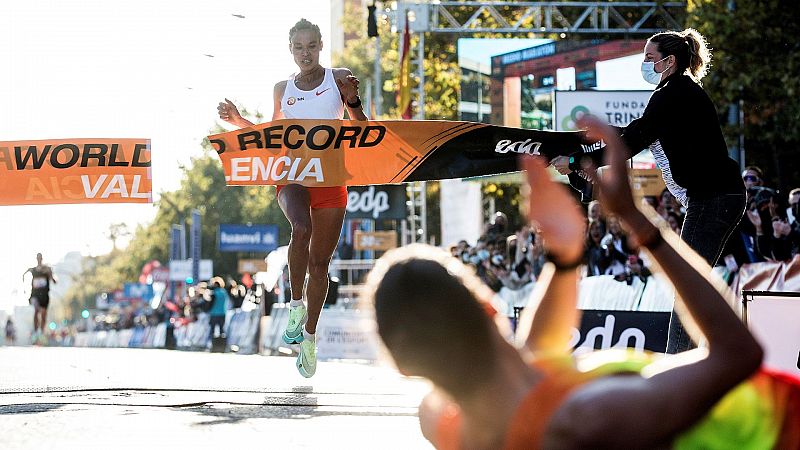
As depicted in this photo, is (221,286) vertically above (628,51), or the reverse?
(628,51)

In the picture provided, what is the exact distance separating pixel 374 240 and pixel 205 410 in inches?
1407

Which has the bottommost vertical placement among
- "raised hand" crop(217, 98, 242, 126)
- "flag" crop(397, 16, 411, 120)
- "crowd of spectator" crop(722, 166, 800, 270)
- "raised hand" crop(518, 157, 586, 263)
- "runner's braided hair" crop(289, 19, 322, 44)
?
"raised hand" crop(518, 157, 586, 263)

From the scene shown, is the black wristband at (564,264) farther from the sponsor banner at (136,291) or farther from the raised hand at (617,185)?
the sponsor banner at (136,291)

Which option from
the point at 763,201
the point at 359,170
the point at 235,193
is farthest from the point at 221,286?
the point at 235,193

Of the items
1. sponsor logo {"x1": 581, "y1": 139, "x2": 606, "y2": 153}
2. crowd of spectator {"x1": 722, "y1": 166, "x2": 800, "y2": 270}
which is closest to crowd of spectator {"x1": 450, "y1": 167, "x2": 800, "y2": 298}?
crowd of spectator {"x1": 722, "y1": 166, "x2": 800, "y2": 270}

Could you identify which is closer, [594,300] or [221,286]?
[594,300]

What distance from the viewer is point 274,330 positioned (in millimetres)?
24500

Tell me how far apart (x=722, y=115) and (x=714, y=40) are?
339 centimetres

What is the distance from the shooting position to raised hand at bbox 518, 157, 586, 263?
2465 mm

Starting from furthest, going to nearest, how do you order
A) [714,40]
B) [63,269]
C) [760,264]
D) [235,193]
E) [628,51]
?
[63,269] → [235,193] → [628,51] → [714,40] → [760,264]

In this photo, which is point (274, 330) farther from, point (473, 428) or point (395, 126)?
point (473, 428)

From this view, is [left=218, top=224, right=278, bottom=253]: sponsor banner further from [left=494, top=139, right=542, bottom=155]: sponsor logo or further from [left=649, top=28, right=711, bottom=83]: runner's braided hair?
[left=649, top=28, right=711, bottom=83]: runner's braided hair

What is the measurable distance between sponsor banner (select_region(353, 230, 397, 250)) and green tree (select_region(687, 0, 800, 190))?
63.1 feet

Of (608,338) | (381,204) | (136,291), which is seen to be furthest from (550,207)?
(136,291)
